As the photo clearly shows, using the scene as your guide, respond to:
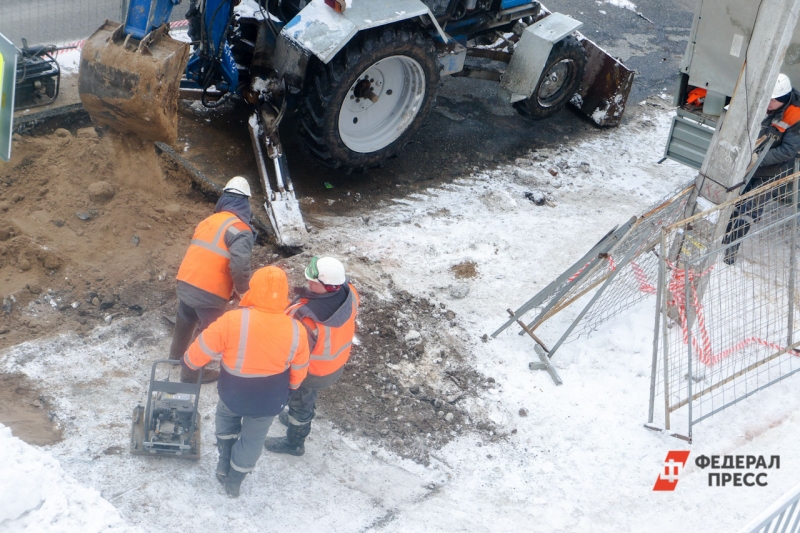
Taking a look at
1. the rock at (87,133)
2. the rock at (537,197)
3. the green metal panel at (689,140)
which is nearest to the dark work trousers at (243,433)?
the rock at (87,133)

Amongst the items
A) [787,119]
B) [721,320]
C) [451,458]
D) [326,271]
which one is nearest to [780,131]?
[787,119]

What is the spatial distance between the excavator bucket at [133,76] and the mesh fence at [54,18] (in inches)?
152

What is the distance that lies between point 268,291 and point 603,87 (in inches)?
247

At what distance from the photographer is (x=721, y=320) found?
5719 millimetres

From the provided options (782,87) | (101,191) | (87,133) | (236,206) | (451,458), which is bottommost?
(451,458)

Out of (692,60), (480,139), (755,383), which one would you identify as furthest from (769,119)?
(480,139)

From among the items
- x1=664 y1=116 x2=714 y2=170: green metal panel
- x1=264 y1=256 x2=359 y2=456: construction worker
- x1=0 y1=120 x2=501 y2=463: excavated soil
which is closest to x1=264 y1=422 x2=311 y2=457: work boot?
x1=264 y1=256 x2=359 y2=456: construction worker

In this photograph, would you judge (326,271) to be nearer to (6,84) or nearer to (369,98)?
(6,84)

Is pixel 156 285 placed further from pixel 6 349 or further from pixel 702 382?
pixel 702 382

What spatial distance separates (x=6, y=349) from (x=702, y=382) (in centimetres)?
466

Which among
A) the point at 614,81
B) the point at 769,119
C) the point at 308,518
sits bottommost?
the point at 308,518

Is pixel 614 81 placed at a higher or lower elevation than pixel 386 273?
higher

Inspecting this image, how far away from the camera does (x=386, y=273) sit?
639 cm

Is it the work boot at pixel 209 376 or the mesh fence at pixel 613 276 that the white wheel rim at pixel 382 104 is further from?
the work boot at pixel 209 376
